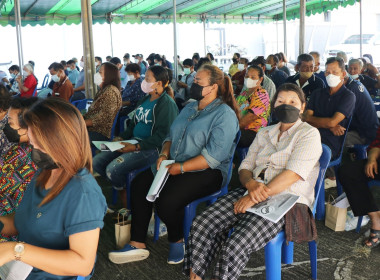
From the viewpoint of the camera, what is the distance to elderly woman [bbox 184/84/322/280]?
2.19 meters

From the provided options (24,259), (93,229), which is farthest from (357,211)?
(24,259)

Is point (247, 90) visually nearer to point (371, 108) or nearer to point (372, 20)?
point (371, 108)

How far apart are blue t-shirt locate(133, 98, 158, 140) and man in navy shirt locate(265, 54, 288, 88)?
3.09 metres

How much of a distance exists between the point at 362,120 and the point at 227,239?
7.65 ft

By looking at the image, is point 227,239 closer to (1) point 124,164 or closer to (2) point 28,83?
(1) point 124,164

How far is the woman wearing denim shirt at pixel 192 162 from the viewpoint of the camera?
2.78m

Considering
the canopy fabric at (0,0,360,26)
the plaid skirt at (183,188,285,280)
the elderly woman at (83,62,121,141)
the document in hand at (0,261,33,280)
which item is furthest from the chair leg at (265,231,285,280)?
the canopy fabric at (0,0,360,26)

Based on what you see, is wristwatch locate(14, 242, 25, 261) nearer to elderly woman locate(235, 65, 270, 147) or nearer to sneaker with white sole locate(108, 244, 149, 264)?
sneaker with white sole locate(108, 244, 149, 264)

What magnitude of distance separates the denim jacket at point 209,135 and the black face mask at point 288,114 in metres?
0.42

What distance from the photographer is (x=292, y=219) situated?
7.59 ft

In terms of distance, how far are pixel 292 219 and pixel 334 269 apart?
0.62 m

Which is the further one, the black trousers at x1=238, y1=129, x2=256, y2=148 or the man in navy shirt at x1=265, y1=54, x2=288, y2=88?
the man in navy shirt at x1=265, y1=54, x2=288, y2=88

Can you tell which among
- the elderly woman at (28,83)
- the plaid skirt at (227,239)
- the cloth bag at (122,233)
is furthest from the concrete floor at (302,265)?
the elderly woman at (28,83)

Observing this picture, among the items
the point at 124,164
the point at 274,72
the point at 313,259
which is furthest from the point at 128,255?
the point at 274,72
